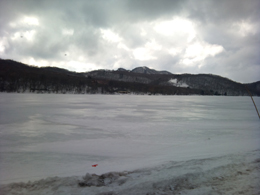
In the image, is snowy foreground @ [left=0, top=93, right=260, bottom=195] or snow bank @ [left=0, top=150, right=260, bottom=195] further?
snowy foreground @ [left=0, top=93, right=260, bottom=195]

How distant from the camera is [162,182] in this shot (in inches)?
147

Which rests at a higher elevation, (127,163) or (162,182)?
(162,182)

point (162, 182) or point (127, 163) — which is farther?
point (127, 163)

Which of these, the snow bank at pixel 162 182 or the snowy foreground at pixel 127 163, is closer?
the snow bank at pixel 162 182

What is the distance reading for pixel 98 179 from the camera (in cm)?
390

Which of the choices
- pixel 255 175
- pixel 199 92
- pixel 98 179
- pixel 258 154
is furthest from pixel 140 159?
pixel 199 92

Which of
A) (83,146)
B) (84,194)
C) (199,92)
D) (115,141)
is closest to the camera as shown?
(84,194)

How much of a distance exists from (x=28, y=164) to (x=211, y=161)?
5.03 meters

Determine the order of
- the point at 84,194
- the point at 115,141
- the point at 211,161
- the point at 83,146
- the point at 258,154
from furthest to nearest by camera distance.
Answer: the point at 115,141 < the point at 83,146 < the point at 258,154 < the point at 211,161 < the point at 84,194

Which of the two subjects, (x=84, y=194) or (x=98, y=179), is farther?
(x=98, y=179)

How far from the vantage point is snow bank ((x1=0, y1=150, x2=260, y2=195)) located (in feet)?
11.1

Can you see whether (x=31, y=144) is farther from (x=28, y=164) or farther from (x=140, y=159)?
(x=140, y=159)

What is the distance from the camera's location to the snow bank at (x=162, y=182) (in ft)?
11.1

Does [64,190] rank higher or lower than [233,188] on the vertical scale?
lower
